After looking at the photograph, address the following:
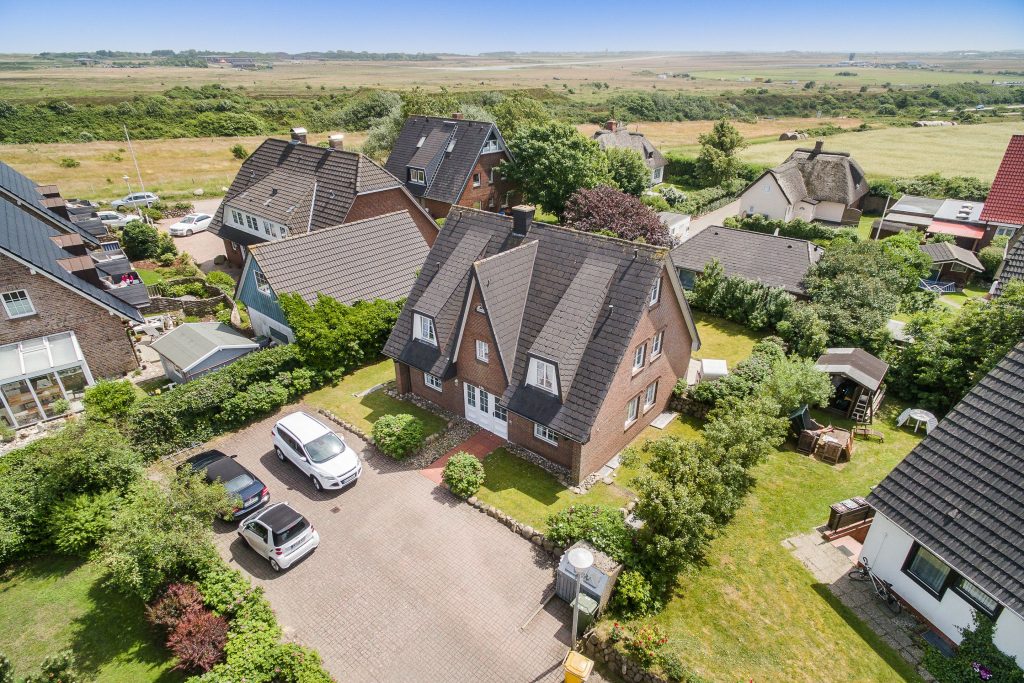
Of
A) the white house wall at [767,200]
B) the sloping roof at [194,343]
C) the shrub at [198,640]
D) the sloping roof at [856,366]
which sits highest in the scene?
the white house wall at [767,200]

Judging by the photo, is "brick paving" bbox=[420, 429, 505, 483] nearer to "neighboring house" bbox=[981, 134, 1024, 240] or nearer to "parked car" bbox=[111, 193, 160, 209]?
"neighboring house" bbox=[981, 134, 1024, 240]

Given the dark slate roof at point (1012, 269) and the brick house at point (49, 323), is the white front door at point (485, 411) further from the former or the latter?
the dark slate roof at point (1012, 269)

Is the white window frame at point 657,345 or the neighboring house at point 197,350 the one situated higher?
the white window frame at point 657,345

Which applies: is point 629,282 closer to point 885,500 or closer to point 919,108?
point 885,500

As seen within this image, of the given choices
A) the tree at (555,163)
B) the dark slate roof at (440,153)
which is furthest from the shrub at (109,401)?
the tree at (555,163)

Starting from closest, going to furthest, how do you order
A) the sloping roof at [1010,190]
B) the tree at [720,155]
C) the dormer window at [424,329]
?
the dormer window at [424,329] → the sloping roof at [1010,190] → the tree at [720,155]

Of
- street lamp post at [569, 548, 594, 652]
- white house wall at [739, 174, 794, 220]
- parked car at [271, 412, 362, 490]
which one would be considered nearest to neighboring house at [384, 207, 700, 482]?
street lamp post at [569, 548, 594, 652]
